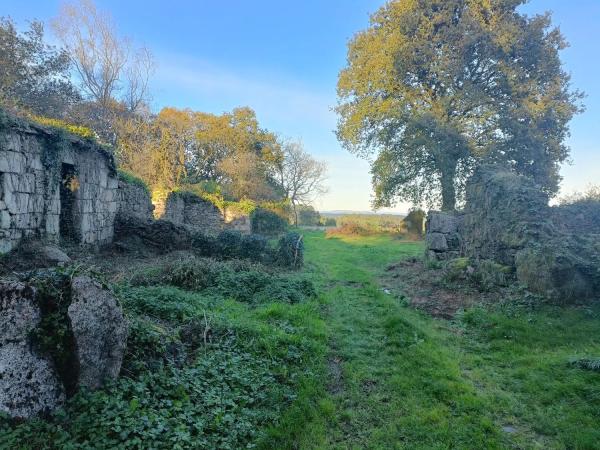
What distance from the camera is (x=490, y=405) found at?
156 inches

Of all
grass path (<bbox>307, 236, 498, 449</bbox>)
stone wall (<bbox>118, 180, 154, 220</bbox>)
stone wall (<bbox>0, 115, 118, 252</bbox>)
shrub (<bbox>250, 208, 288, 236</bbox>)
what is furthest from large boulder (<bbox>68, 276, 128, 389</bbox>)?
shrub (<bbox>250, 208, 288, 236</bbox>)

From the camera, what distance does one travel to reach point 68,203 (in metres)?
9.43

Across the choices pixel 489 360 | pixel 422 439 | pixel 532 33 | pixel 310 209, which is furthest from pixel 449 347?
pixel 310 209

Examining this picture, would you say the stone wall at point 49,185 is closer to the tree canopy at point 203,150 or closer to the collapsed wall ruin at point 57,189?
the collapsed wall ruin at point 57,189

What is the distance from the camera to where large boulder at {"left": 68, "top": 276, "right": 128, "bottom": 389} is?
3.21 metres

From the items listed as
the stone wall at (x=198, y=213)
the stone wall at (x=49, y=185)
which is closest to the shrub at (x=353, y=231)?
the stone wall at (x=198, y=213)

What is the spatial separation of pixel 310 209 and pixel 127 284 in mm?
36348

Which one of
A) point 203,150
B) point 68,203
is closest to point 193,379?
point 68,203

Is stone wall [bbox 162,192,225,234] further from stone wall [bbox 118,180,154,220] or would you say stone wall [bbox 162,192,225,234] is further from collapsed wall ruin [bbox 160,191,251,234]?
stone wall [bbox 118,180,154,220]

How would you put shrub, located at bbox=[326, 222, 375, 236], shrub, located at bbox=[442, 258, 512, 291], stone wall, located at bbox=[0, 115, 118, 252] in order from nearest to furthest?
stone wall, located at bbox=[0, 115, 118, 252] < shrub, located at bbox=[442, 258, 512, 291] < shrub, located at bbox=[326, 222, 375, 236]

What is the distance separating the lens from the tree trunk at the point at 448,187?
20.9 metres

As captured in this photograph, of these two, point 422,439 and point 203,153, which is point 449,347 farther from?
point 203,153

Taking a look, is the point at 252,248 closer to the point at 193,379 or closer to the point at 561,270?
the point at 193,379

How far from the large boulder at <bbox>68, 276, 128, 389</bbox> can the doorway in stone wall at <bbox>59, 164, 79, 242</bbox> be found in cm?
705
